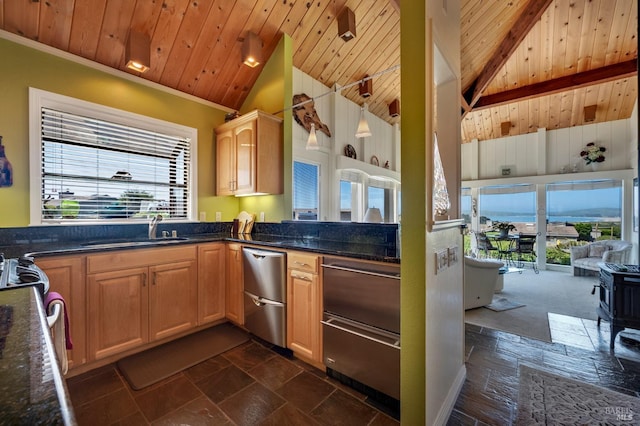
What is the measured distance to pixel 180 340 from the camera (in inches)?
104

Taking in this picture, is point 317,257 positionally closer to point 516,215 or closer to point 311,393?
point 311,393

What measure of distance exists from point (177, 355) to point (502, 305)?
3.80 meters

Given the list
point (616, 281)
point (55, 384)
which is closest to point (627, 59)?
point (616, 281)

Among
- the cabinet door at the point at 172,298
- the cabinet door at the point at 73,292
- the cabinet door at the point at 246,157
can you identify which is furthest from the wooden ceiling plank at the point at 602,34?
the cabinet door at the point at 73,292

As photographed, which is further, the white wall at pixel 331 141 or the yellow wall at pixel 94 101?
the white wall at pixel 331 141

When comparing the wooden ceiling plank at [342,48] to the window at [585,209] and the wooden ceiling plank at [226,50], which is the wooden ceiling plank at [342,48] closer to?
the wooden ceiling plank at [226,50]

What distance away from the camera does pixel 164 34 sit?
8.86ft

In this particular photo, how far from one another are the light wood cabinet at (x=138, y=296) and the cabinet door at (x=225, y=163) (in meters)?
0.93

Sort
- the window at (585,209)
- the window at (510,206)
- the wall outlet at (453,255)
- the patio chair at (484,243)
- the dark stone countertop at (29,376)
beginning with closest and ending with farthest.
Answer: the dark stone countertop at (29,376)
the wall outlet at (453,255)
the window at (585,209)
the patio chair at (484,243)
the window at (510,206)

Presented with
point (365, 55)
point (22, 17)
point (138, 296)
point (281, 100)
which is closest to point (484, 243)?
point (365, 55)

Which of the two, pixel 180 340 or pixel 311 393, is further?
pixel 180 340

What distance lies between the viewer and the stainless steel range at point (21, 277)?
1045mm

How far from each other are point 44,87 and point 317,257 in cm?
268

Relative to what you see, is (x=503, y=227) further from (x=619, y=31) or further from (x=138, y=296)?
(x=138, y=296)
